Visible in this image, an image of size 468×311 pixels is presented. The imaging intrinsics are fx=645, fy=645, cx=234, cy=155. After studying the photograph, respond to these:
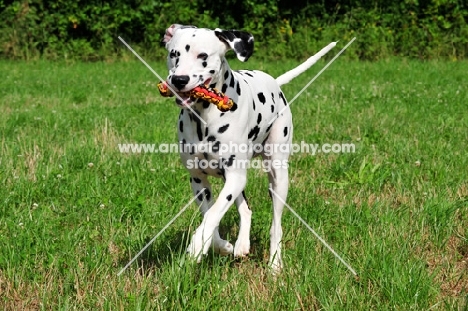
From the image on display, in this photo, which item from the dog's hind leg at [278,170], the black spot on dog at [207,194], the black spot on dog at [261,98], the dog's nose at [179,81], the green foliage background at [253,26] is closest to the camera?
the dog's nose at [179,81]

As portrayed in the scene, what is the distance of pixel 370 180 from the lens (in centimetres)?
599

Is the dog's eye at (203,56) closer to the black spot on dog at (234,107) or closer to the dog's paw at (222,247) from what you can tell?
the black spot on dog at (234,107)

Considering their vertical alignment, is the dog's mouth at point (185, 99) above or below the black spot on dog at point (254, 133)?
above

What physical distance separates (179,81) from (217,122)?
1.39ft

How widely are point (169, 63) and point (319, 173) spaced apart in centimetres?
292

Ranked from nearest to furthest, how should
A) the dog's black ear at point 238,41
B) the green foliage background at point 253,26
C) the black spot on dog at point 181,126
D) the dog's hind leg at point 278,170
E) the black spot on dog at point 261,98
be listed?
the dog's black ear at point 238,41
the black spot on dog at point 181,126
the black spot on dog at point 261,98
the dog's hind leg at point 278,170
the green foliage background at point 253,26

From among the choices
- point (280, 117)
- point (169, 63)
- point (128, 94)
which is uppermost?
point (169, 63)

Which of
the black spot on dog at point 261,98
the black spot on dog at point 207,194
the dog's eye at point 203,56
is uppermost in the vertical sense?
the dog's eye at point 203,56

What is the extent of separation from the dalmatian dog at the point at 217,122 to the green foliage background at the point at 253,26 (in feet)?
38.8

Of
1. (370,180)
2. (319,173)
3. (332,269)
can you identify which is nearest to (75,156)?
(319,173)

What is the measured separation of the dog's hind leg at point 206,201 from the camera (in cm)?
414

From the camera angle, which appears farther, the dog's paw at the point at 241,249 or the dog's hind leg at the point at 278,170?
the dog's hind leg at the point at 278,170

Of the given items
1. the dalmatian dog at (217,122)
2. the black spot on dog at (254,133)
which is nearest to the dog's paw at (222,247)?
the dalmatian dog at (217,122)

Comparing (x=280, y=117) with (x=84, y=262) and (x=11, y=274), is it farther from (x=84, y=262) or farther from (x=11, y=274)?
(x=11, y=274)
